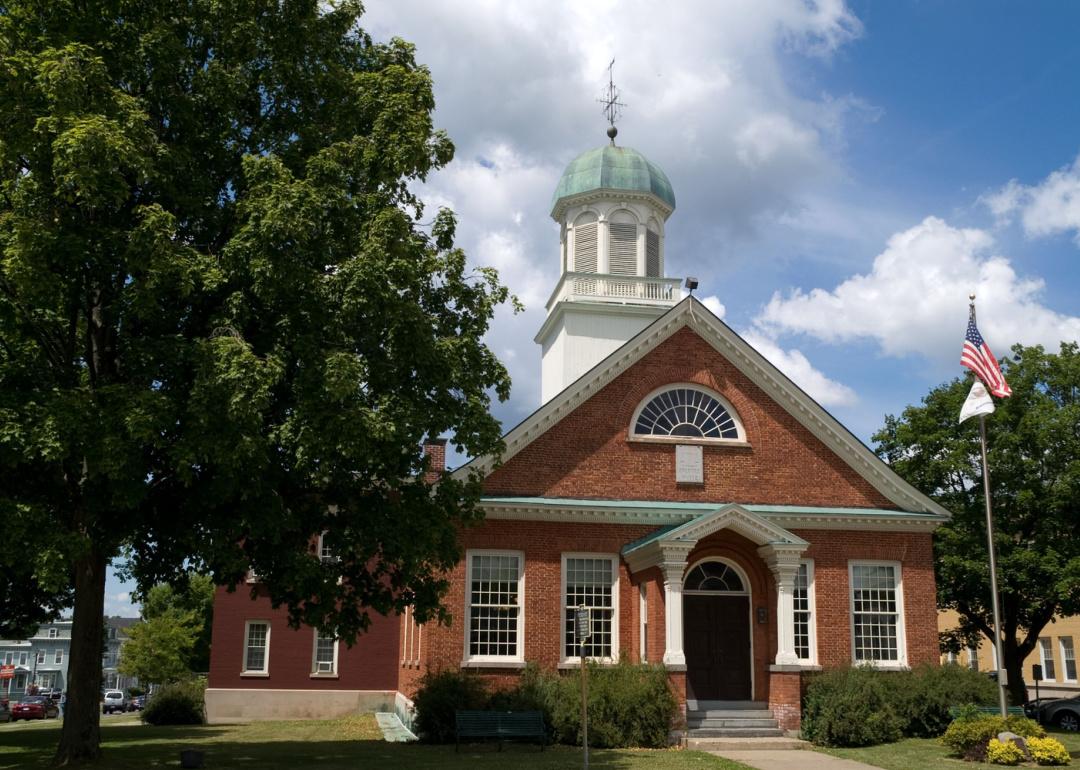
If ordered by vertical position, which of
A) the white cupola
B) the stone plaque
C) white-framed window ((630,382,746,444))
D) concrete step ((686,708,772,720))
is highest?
the white cupola

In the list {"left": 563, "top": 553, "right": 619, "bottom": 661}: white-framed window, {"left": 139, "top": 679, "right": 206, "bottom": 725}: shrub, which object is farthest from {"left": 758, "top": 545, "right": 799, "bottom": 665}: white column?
{"left": 139, "top": 679, "right": 206, "bottom": 725}: shrub

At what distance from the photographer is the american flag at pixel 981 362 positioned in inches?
799

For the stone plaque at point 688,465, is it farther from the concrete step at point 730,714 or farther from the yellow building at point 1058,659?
the yellow building at point 1058,659

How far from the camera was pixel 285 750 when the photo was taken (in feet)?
67.4

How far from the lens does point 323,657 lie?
33094 millimetres

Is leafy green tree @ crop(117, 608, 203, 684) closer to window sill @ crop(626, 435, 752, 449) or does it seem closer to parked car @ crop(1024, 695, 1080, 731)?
window sill @ crop(626, 435, 752, 449)

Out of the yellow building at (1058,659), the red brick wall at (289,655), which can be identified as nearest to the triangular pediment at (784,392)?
the red brick wall at (289,655)

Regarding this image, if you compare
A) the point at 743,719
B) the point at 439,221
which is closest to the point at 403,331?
the point at 439,221

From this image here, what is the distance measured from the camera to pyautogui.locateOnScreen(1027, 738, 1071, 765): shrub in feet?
58.1

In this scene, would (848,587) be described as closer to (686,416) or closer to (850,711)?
(850,711)

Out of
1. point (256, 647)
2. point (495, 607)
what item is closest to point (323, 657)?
point (256, 647)

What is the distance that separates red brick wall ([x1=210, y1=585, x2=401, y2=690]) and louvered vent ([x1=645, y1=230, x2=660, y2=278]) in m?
14.7

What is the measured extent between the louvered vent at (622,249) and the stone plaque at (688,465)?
386 inches

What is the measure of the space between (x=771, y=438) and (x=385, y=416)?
13543mm
